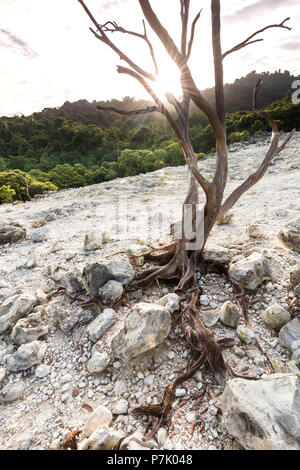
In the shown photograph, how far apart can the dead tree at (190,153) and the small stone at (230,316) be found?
0.23 meters

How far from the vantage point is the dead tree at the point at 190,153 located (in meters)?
1.81

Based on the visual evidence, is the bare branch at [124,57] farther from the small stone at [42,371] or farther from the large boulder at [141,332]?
the small stone at [42,371]

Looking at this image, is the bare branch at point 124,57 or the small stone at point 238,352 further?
the bare branch at point 124,57

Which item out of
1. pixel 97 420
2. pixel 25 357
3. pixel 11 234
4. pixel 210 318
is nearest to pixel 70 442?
pixel 97 420

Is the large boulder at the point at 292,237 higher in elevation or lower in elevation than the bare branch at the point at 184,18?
lower

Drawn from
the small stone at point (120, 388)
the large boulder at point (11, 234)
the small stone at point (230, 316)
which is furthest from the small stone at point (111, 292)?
the large boulder at point (11, 234)

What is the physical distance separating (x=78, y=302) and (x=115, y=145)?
2348 centimetres

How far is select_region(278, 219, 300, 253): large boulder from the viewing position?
2.79 meters

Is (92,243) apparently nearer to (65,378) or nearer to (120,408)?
(65,378)

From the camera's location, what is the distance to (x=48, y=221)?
6.46 m

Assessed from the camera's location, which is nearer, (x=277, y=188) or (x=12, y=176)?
(x=277, y=188)

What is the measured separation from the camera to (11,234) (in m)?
4.99
